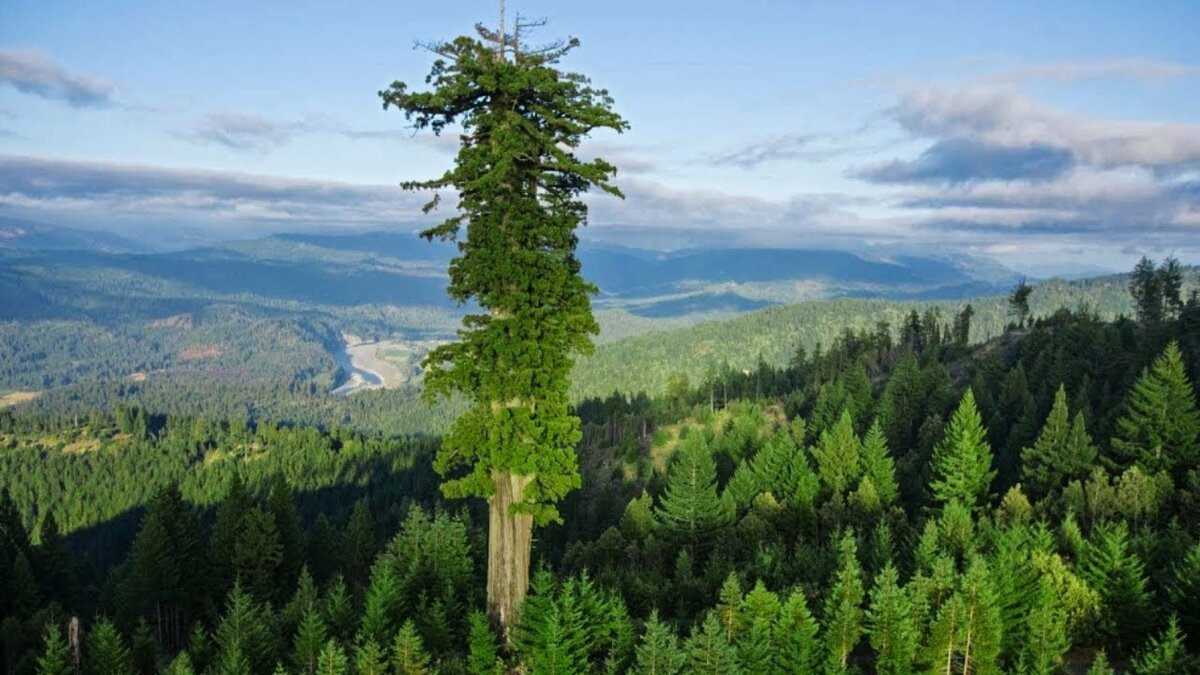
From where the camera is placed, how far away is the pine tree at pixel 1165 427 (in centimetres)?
5350

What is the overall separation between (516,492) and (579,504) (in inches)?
3318

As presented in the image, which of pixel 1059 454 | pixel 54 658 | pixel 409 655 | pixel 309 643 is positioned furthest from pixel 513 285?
pixel 1059 454

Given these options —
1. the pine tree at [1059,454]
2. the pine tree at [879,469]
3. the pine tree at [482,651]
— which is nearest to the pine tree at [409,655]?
the pine tree at [482,651]

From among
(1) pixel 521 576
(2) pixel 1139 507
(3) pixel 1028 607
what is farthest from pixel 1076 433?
(1) pixel 521 576

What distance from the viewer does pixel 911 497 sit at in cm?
6469

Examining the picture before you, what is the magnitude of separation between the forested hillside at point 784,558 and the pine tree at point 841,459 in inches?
7.4

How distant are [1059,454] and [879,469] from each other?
1215cm

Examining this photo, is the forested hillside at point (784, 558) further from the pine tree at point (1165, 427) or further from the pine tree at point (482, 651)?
the pine tree at point (1165, 427)

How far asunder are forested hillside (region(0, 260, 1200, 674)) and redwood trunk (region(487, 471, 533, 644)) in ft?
3.25

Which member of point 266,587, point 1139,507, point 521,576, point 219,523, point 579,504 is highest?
point 521,576

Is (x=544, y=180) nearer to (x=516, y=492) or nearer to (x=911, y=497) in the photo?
(x=516, y=492)

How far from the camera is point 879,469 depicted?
59.8 m

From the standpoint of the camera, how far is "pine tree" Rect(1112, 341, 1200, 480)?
176 feet

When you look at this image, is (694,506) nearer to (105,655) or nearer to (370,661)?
(370,661)
